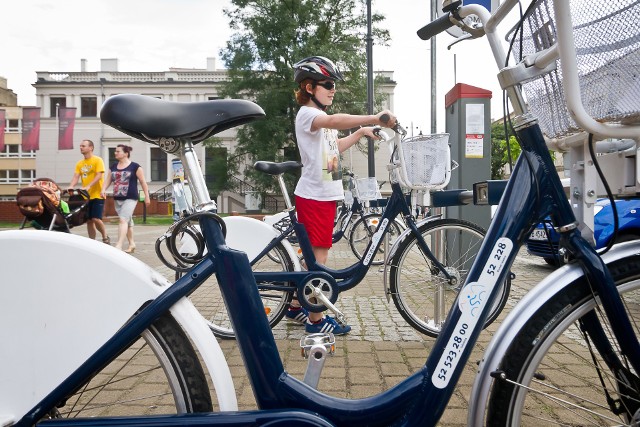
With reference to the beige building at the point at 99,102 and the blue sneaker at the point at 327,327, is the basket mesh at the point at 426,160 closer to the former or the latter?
the blue sneaker at the point at 327,327

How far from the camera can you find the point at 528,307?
1521 millimetres

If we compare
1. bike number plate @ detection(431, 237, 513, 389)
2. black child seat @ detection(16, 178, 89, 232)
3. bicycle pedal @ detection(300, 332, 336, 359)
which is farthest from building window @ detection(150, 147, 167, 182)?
bike number plate @ detection(431, 237, 513, 389)

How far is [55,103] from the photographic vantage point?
50312 mm

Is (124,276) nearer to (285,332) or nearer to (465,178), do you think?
(285,332)

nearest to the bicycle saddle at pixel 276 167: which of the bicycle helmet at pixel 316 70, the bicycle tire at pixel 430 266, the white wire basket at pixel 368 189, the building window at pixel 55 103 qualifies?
the bicycle helmet at pixel 316 70

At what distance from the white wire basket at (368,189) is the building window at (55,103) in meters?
47.3

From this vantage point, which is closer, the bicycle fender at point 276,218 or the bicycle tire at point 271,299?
the bicycle tire at point 271,299

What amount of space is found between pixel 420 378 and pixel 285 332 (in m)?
2.71

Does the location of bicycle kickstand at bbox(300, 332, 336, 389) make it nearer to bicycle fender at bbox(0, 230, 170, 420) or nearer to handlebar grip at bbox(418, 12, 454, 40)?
bicycle fender at bbox(0, 230, 170, 420)

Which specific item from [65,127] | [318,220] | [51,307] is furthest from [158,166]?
[51,307]

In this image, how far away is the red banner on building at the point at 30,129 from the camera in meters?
40.3

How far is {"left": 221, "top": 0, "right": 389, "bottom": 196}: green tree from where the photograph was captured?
29188mm

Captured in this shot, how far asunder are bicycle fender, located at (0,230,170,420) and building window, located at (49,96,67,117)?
54.1m

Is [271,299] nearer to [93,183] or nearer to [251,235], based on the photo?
[251,235]
